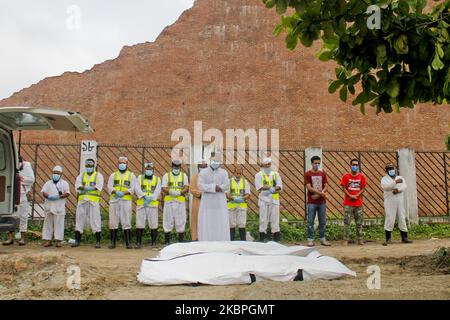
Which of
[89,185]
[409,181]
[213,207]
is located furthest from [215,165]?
[409,181]

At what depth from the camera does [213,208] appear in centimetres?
927

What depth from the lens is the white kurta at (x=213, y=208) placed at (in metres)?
9.16

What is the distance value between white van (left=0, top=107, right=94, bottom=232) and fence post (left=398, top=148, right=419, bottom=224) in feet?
28.8

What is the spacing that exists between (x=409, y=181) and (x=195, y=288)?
9.69 metres

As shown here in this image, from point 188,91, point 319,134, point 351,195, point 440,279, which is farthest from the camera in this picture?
point 188,91

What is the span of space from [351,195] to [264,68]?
74.4 ft

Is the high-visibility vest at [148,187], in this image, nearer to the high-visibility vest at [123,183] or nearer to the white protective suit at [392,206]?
the high-visibility vest at [123,183]

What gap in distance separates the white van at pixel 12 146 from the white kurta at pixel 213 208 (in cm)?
256

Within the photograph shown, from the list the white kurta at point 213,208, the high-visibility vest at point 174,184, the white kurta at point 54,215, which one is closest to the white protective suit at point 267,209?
the white kurta at point 213,208

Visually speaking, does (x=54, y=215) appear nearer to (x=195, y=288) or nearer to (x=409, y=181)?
(x=195, y=288)

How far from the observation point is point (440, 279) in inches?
187

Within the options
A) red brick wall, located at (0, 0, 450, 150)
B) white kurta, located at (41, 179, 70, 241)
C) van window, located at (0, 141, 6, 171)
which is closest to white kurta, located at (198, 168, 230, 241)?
white kurta, located at (41, 179, 70, 241)
